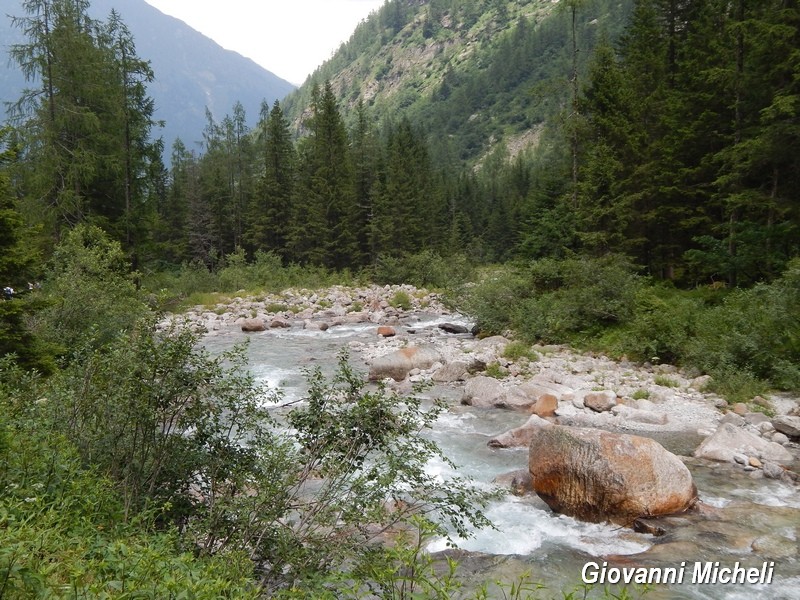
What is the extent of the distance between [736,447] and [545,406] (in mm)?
3910

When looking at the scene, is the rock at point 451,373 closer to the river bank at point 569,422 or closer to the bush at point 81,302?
the river bank at point 569,422

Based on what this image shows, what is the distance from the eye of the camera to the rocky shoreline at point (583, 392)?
9258 mm

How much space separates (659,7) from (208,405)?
3060 cm

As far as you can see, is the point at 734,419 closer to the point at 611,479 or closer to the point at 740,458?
the point at 740,458

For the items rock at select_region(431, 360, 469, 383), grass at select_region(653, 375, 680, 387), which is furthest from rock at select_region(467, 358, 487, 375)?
grass at select_region(653, 375, 680, 387)

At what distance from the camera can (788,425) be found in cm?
955

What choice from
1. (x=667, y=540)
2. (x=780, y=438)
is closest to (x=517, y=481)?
(x=667, y=540)

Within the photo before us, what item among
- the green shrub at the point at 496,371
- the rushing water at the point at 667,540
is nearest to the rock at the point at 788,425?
the rushing water at the point at 667,540

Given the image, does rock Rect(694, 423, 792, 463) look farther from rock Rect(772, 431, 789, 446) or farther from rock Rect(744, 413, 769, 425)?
rock Rect(744, 413, 769, 425)

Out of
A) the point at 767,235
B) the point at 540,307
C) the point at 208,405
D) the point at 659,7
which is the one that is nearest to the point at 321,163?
the point at 659,7

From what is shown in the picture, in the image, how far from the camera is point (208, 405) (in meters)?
5.16

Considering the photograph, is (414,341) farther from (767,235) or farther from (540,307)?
(767,235)

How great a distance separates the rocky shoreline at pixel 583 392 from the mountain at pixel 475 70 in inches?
3423

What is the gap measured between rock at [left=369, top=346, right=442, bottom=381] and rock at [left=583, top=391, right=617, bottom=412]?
17.8 feet
